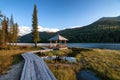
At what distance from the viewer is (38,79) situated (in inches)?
502

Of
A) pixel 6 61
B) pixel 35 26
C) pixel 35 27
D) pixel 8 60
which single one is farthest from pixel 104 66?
pixel 35 26

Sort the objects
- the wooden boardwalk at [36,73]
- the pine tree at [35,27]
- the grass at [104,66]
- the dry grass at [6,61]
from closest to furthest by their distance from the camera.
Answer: the wooden boardwalk at [36,73], the grass at [104,66], the dry grass at [6,61], the pine tree at [35,27]

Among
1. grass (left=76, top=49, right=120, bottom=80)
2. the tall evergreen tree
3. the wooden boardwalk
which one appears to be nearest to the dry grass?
the wooden boardwalk

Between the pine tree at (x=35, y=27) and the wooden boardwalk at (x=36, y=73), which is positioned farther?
the pine tree at (x=35, y=27)

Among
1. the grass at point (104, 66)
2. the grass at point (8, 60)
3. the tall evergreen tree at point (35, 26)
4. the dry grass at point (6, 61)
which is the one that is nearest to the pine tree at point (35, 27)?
the tall evergreen tree at point (35, 26)

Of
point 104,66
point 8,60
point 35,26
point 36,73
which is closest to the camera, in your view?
point 36,73

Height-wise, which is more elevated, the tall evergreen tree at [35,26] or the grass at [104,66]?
the tall evergreen tree at [35,26]

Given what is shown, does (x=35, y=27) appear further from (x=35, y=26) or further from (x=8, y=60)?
(x=8, y=60)

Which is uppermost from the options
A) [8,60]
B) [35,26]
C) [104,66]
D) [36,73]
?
[35,26]

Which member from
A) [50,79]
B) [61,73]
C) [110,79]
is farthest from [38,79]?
[110,79]

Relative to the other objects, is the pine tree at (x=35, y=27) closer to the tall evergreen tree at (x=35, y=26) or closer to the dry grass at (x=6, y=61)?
the tall evergreen tree at (x=35, y=26)

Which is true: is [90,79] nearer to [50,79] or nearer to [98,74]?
[98,74]

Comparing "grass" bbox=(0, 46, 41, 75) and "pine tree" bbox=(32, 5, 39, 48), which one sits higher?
"pine tree" bbox=(32, 5, 39, 48)

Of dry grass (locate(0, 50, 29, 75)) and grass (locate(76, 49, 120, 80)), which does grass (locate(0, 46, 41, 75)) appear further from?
grass (locate(76, 49, 120, 80))
